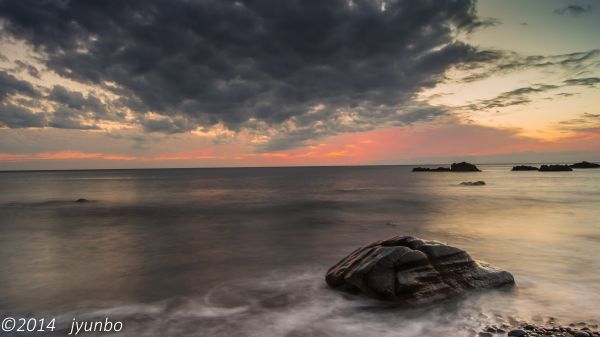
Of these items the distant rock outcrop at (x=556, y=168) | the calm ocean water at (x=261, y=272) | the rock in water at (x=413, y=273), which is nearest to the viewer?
the calm ocean water at (x=261, y=272)

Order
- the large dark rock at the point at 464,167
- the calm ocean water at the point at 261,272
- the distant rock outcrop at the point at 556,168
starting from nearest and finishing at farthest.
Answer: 1. the calm ocean water at the point at 261,272
2. the distant rock outcrop at the point at 556,168
3. the large dark rock at the point at 464,167

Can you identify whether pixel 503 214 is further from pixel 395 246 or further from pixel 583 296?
pixel 395 246

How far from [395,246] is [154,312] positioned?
6.11 meters

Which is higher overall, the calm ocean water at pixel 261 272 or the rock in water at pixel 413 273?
the rock in water at pixel 413 273

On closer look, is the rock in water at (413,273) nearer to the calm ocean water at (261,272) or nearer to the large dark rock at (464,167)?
Result: the calm ocean water at (261,272)

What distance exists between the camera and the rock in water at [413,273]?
8.31 m

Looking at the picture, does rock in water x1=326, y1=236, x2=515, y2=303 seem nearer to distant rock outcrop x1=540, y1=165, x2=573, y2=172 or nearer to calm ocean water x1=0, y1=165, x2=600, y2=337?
calm ocean water x1=0, y1=165, x2=600, y2=337

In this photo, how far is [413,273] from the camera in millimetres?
8516

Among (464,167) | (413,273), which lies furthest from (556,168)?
(413,273)

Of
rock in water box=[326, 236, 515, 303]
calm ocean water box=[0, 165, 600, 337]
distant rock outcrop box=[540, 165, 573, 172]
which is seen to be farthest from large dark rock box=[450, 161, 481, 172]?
rock in water box=[326, 236, 515, 303]

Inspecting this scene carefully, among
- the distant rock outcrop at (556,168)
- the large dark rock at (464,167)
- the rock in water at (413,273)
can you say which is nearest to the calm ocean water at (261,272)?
the rock in water at (413,273)

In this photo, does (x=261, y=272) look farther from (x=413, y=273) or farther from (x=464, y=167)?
(x=464, y=167)

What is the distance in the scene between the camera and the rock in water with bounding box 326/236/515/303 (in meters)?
8.31

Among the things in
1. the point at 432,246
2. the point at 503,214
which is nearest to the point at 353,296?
the point at 432,246
